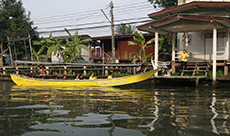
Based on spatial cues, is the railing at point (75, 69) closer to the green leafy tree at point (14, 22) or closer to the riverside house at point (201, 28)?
the riverside house at point (201, 28)

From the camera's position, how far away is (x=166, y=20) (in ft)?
44.5

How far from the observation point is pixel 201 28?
1474 centimetres

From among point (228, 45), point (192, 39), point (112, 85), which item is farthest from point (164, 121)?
point (192, 39)

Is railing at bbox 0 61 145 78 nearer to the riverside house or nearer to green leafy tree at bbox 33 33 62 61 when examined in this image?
green leafy tree at bbox 33 33 62 61

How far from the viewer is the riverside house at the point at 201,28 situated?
13094 mm

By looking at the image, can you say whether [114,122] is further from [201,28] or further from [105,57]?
[105,57]

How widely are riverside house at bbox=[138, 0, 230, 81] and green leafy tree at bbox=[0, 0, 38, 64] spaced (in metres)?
21.9

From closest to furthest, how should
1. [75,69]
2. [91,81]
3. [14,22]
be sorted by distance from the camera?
[91,81]
[75,69]
[14,22]

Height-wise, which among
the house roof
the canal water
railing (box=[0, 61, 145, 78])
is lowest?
the canal water

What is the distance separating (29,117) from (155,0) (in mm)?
24034

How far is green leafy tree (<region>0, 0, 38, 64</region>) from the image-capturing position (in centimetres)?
3231

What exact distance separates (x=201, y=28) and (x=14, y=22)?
31.6m

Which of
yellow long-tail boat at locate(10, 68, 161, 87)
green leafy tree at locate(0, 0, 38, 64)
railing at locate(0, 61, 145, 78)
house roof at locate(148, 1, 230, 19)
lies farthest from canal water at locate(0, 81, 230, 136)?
green leafy tree at locate(0, 0, 38, 64)

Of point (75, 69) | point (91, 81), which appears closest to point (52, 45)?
point (75, 69)
